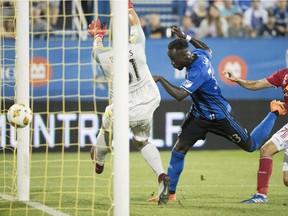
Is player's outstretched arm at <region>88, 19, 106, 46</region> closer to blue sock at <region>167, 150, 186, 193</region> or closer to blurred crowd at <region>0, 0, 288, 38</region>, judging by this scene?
blue sock at <region>167, 150, 186, 193</region>

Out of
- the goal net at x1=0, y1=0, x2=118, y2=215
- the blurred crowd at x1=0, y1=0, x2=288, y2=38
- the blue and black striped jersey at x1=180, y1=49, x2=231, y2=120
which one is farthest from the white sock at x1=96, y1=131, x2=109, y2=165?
the blurred crowd at x1=0, y1=0, x2=288, y2=38

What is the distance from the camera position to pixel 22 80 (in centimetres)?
865

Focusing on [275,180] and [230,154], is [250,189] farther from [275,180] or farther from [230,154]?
[230,154]

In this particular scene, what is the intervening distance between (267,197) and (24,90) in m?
3.03

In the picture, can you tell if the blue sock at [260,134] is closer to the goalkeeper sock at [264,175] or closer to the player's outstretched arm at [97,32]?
the goalkeeper sock at [264,175]

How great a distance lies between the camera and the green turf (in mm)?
8164

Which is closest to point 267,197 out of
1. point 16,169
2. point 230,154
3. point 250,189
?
point 250,189

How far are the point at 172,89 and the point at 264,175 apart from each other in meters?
1.45

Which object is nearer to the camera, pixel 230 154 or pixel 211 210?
pixel 211 210

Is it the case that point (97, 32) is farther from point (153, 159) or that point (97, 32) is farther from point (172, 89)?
point (153, 159)

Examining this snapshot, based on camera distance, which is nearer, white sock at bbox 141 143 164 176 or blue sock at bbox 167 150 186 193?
white sock at bbox 141 143 164 176

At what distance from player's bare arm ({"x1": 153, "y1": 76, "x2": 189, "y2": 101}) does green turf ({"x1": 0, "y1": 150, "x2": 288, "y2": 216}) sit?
45.7 inches

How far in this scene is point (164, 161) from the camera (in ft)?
46.4

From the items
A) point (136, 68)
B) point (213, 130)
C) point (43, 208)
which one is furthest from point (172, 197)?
point (43, 208)
